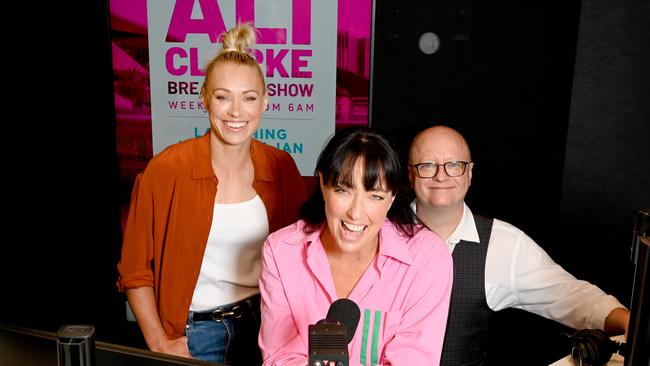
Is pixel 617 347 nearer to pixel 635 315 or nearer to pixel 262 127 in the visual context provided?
pixel 635 315

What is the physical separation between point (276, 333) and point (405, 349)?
354 mm

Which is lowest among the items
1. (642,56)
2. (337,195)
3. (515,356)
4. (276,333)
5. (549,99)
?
(515,356)

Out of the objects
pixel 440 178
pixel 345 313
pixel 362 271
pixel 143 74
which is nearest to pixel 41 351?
pixel 345 313

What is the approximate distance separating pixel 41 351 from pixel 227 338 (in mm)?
1352

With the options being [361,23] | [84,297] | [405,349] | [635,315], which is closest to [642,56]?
[361,23]

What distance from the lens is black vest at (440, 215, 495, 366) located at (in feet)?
7.03

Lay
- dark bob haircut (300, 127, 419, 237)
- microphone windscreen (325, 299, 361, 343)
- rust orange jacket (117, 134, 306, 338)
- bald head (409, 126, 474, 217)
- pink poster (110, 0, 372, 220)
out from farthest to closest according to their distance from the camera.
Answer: pink poster (110, 0, 372, 220) → bald head (409, 126, 474, 217) → rust orange jacket (117, 134, 306, 338) → dark bob haircut (300, 127, 419, 237) → microphone windscreen (325, 299, 361, 343)

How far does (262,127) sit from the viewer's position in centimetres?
336

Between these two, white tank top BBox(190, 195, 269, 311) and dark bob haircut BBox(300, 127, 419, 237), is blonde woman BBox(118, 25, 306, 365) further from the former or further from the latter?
dark bob haircut BBox(300, 127, 419, 237)

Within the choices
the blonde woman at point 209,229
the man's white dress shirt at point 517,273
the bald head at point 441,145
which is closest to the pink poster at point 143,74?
the bald head at point 441,145

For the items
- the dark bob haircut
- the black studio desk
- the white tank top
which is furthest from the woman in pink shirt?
the black studio desk

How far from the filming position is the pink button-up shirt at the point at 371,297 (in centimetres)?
168

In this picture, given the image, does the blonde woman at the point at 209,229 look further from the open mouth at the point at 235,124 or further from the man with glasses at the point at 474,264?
the man with glasses at the point at 474,264

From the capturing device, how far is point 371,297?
67.8 inches
